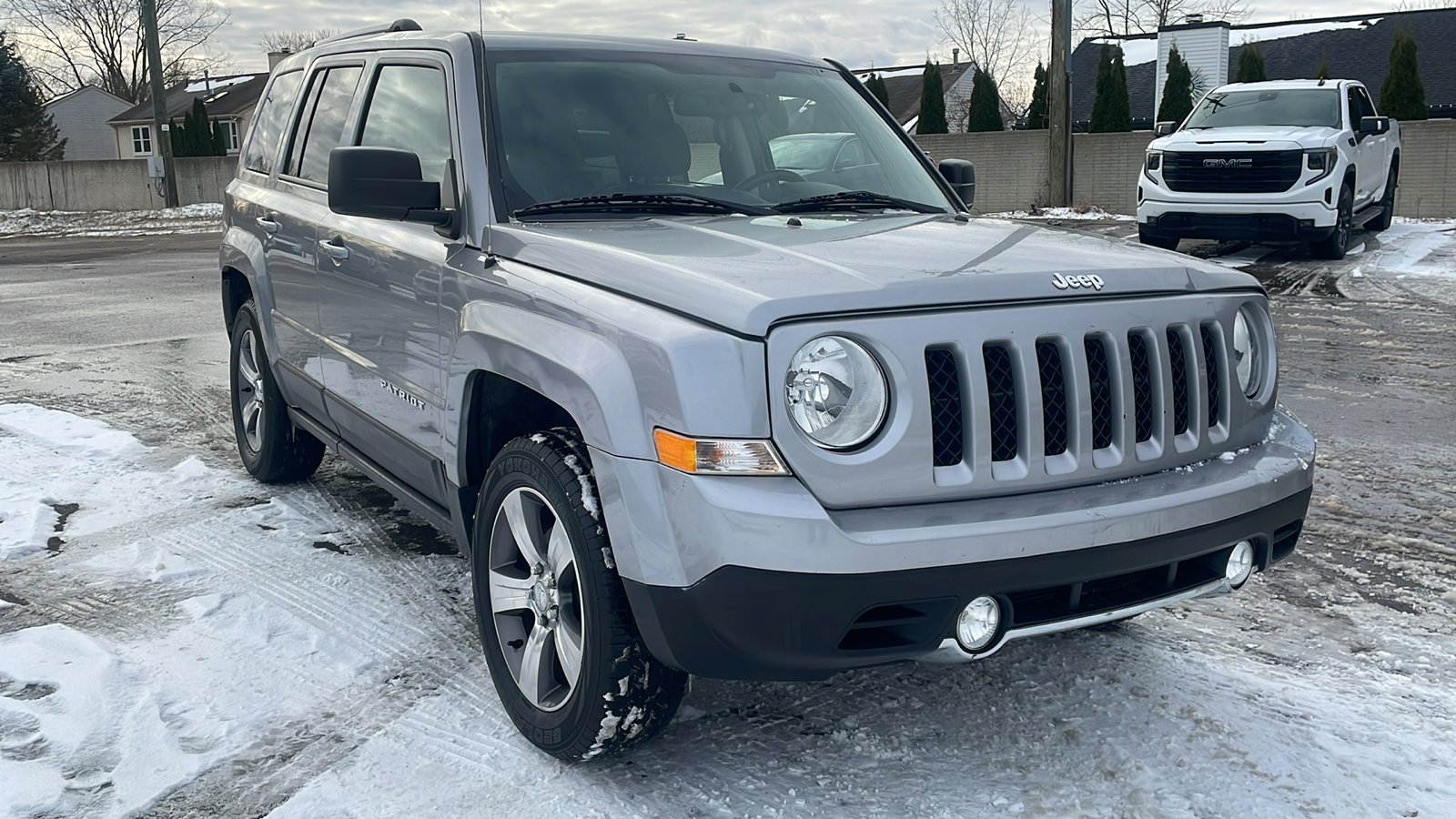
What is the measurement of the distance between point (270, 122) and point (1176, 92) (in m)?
24.6

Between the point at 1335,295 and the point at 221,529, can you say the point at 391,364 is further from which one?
the point at 1335,295

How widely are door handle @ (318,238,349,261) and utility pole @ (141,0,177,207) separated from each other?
97.3ft

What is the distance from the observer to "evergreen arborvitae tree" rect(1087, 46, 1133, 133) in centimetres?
2755

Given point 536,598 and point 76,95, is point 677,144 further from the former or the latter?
point 76,95

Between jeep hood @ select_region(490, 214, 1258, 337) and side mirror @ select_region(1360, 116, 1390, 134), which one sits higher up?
side mirror @ select_region(1360, 116, 1390, 134)

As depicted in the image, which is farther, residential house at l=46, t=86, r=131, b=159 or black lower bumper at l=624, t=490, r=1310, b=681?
residential house at l=46, t=86, r=131, b=159

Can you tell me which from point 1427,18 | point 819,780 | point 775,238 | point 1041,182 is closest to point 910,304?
point 775,238

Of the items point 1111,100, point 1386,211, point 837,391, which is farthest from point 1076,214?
point 837,391

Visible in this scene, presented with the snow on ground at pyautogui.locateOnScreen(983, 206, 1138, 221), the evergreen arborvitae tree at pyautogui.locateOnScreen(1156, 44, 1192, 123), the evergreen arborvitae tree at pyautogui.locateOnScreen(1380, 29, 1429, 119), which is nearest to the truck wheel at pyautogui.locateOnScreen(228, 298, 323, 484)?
the snow on ground at pyautogui.locateOnScreen(983, 206, 1138, 221)

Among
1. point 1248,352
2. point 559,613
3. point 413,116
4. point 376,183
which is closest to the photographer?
point 559,613

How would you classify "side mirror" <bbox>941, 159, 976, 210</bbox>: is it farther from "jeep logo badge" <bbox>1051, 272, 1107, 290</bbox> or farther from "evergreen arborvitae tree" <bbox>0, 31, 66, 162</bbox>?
"evergreen arborvitae tree" <bbox>0, 31, 66, 162</bbox>

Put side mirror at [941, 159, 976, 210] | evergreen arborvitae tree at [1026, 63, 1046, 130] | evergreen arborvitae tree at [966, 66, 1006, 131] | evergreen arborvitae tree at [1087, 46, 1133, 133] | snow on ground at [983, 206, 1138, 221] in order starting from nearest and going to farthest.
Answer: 1. side mirror at [941, 159, 976, 210]
2. snow on ground at [983, 206, 1138, 221]
3. evergreen arborvitae tree at [1087, 46, 1133, 133]
4. evergreen arborvitae tree at [966, 66, 1006, 131]
5. evergreen arborvitae tree at [1026, 63, 1046, 130]

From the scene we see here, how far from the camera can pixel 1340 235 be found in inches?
545

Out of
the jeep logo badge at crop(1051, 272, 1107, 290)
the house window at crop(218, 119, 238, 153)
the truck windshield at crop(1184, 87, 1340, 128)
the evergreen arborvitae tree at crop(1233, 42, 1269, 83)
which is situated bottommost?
the jeep logo badge at crop(1051, 272, 1107, 290)
